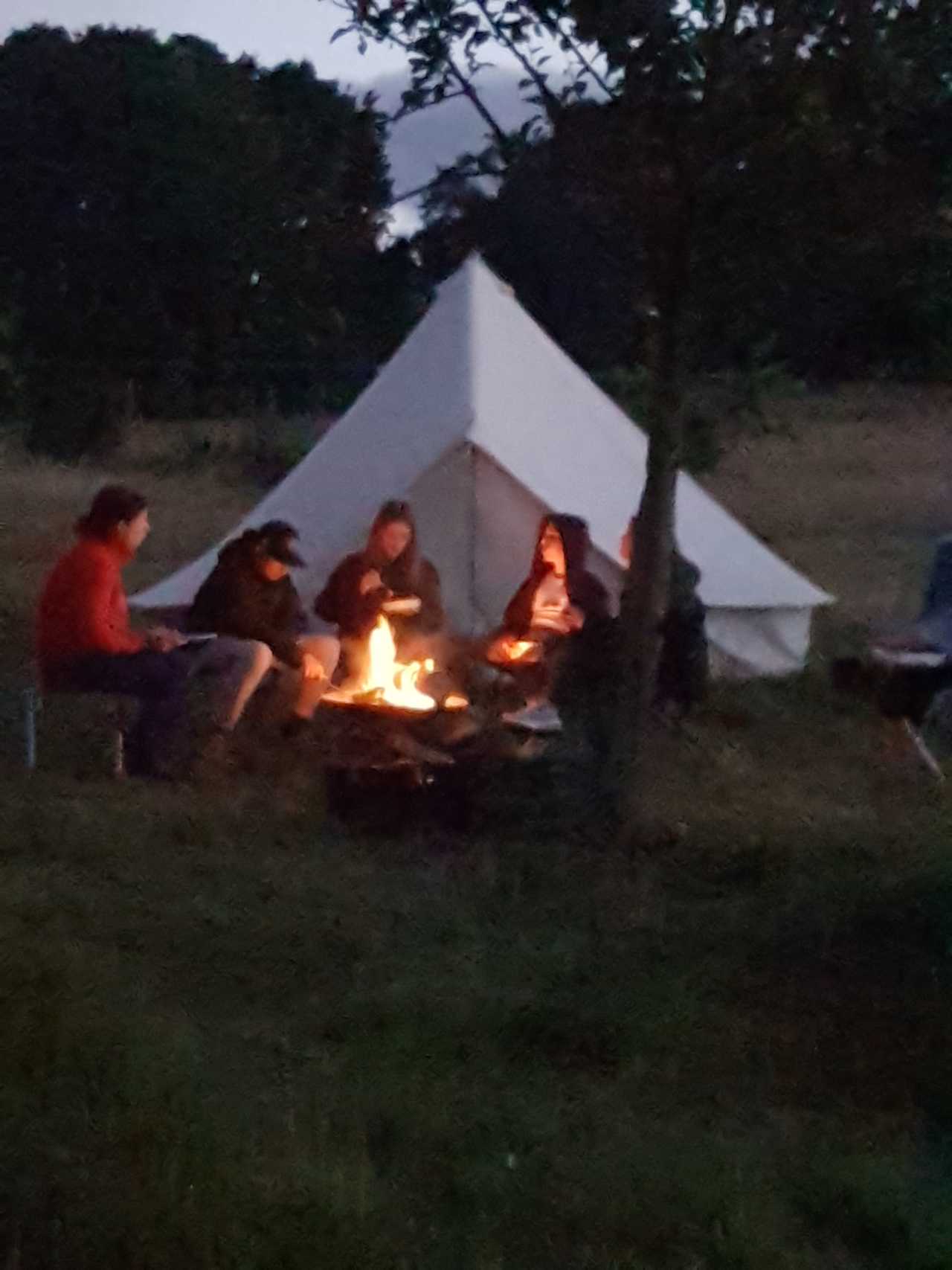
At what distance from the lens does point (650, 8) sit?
5.40 metres

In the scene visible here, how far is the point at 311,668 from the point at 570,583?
1226 mm

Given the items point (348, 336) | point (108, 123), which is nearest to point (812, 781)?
point (348, 336)

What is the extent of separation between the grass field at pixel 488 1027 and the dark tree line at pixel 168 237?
19.4m

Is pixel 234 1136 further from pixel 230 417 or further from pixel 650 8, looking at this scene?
pixel 230 417

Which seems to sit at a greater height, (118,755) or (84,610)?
(84,610)

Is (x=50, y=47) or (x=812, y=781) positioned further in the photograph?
(x=50, y=47)

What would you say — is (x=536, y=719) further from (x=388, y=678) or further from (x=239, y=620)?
(x=239, y=620)

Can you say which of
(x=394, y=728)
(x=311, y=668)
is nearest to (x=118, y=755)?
(x=311, y=668)

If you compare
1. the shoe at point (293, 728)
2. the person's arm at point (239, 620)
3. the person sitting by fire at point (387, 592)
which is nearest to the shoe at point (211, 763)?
the shoe at point (293, 728)

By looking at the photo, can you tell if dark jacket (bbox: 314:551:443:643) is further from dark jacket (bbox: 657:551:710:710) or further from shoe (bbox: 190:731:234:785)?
shoe (bbox: 190:731:234:785)

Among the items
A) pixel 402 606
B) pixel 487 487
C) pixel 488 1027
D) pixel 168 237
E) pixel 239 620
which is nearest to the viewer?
pixel 488 1027

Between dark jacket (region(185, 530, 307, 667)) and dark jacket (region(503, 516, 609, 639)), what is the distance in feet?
3.79

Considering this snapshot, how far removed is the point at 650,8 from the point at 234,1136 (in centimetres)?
337

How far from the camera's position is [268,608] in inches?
294
